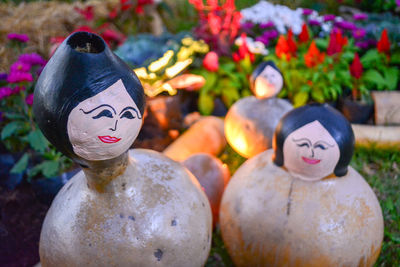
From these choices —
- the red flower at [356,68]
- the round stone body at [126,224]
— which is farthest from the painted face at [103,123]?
the red flower at [356,68]

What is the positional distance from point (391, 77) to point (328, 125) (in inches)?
107

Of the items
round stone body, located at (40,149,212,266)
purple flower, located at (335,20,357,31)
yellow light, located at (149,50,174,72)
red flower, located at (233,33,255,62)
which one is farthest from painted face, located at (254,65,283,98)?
Answer: purple flower, located at (335,20,357,31)

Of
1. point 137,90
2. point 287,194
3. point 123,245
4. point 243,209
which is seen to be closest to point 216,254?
point 243,209

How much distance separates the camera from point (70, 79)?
0.98m

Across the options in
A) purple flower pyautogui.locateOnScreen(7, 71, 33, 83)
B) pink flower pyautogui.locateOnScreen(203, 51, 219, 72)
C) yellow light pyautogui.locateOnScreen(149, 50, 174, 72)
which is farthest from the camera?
pink flower pyautogui.locateOnScreen(203, 51, 219, 72)

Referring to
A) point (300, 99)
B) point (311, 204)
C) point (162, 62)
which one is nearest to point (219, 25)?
point (300, 99)

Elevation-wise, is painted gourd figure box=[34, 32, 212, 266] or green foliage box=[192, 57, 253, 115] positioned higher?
painted gourd figure box=[34, 32, 212, 266]

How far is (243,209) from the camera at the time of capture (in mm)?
1656

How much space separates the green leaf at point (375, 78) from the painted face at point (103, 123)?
3.25 metres

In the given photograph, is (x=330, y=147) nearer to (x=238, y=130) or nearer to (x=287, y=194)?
(x=287, y=194)

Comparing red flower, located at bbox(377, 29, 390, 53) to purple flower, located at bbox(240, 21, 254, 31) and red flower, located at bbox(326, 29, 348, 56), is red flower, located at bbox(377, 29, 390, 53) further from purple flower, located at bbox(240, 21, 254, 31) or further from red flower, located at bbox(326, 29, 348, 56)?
purple flower, located at bbox(240, 21, 254, 31)

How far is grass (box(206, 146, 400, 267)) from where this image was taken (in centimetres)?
208

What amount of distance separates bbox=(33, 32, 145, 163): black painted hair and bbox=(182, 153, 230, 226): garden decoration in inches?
47.3

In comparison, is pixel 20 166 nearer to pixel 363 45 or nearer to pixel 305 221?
pixel 305 221
